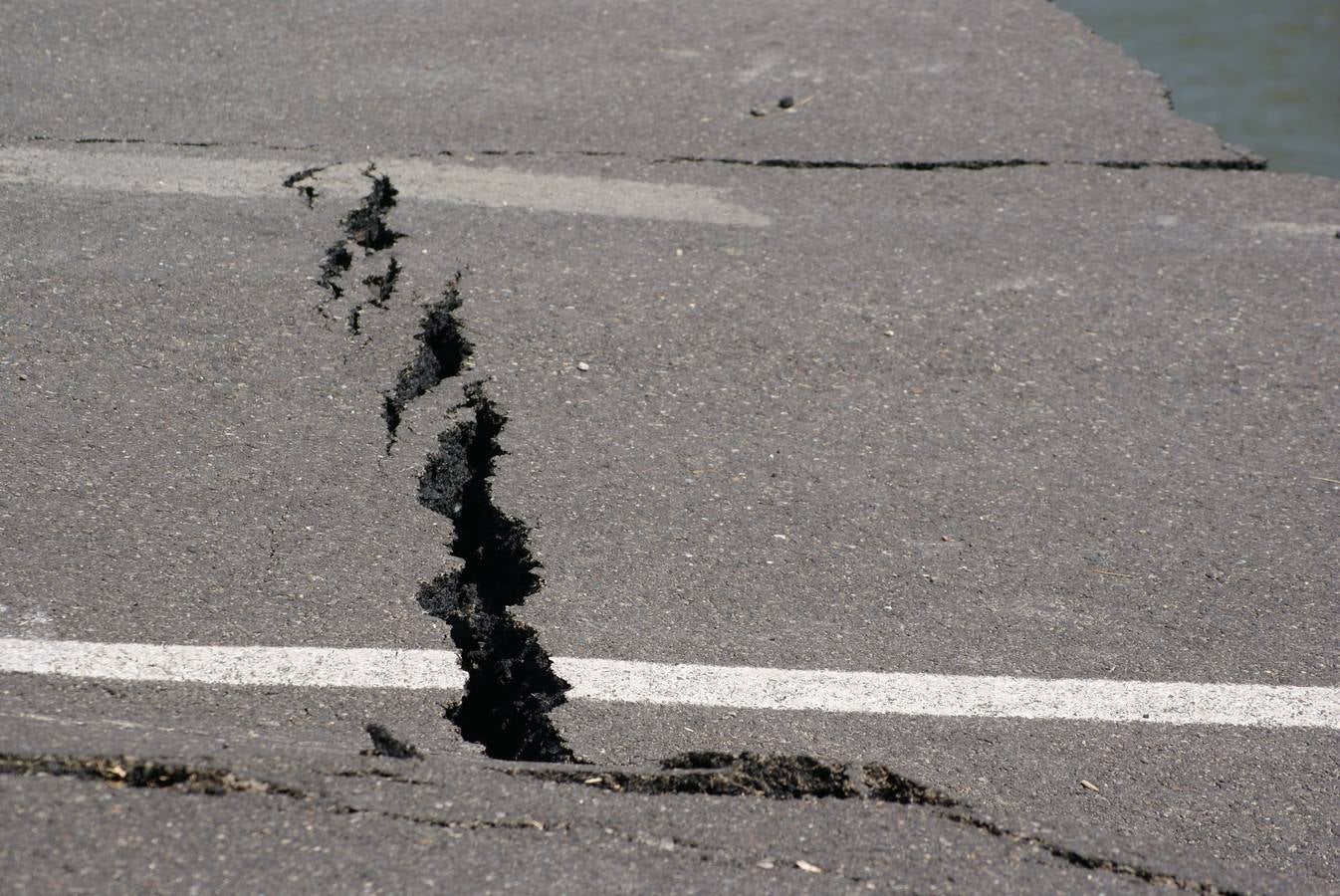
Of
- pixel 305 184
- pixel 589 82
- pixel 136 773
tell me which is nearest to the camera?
pixel 136 773

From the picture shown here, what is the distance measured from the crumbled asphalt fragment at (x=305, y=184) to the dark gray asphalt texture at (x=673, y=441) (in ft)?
0.16

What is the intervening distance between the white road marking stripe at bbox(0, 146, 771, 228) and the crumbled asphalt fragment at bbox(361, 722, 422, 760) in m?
3.02

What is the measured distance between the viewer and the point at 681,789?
2.84m

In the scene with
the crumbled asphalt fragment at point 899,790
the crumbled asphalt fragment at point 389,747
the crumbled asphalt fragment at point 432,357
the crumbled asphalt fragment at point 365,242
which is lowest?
the crumbled asphalt fragment at point 899,790

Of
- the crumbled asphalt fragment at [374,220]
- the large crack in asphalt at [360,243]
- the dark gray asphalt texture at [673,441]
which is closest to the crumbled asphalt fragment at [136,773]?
the dark gray asphalt texture at [673,441]

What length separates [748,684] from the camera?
333 centimetres

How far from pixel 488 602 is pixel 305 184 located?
2.65m

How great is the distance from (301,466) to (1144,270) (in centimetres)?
356

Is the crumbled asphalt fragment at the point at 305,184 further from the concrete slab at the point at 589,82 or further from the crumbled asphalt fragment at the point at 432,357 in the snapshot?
the crumbled asphalt fragment at the point at 432,357

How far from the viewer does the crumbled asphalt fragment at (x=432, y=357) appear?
427 cm

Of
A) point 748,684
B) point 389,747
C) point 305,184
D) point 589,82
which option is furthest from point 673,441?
point 589,82

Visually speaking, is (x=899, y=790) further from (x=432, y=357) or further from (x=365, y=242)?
(x=365, y=242)

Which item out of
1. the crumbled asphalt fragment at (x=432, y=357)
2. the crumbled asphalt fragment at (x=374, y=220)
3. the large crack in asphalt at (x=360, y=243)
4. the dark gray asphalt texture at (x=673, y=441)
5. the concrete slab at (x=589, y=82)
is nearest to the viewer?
the dark gray asphalt texture at (x=673, y=441)

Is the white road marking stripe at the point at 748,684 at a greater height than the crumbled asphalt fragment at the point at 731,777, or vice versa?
the white road marking stripe at the point at 748,684
